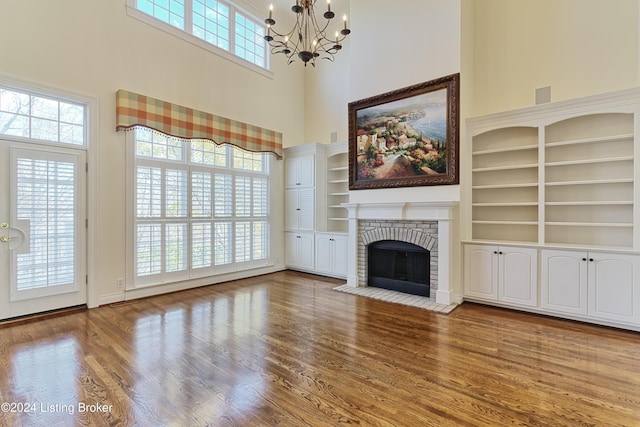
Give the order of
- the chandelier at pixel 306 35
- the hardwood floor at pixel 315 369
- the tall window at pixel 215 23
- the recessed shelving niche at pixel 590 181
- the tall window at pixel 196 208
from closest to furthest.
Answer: the hardwood floor at pixel 315 369 < the chandelier at pixel 306 35 < the recessed shelving niche at pixel 590 181 < the tall window at pixel 196 208 < the tall window at pixel 215 23

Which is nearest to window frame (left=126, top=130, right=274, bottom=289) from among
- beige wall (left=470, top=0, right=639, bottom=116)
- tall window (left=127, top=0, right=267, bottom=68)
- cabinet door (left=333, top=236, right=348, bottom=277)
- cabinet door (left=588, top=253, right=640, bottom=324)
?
cabinet door (left=333, top=236, right=348, bottom=277)

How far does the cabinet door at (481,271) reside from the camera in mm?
4164

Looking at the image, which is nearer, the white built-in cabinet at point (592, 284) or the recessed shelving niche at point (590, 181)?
the white built-in cabinet at point (592, 284)

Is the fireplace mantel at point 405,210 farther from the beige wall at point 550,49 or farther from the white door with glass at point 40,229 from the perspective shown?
the white door with glass at point 40,229

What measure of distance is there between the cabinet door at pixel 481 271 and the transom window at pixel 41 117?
215 inches

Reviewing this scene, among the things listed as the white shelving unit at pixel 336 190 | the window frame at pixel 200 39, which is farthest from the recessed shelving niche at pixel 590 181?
the window frame at pixel 200 39

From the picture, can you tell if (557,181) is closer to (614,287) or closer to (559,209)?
(559,209)

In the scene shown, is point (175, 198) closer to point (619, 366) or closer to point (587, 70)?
point (619, 366)

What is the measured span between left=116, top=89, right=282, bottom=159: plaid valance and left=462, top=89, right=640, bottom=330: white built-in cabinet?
3.71 meters

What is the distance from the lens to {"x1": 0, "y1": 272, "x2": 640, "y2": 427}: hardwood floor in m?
1.98

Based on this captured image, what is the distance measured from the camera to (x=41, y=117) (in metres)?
3.77

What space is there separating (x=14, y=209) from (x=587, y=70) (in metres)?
7.16

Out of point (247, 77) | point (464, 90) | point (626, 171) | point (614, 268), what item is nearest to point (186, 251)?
point (247, 77)

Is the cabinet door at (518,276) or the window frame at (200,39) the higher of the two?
the window frame at (200,39)
